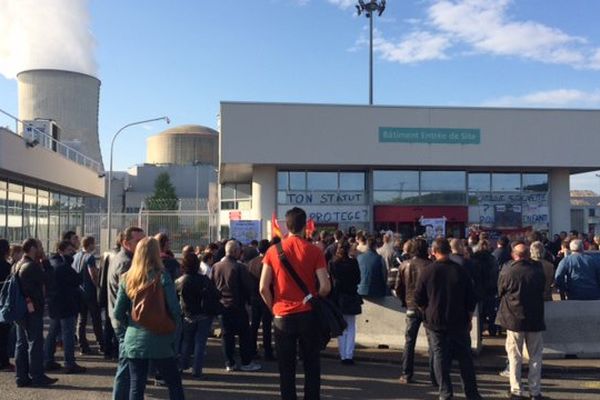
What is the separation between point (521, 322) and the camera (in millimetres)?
6828

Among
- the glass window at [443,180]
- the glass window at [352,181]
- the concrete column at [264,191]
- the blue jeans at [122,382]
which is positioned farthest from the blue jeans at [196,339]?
the glass window at [443,180]

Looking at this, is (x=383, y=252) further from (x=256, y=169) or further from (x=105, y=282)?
(x=256, y=169)

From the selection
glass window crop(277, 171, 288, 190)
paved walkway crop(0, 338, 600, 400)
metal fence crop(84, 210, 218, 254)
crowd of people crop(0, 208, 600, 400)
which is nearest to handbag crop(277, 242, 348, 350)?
crowd of people crop(0, 208, 600, 400)

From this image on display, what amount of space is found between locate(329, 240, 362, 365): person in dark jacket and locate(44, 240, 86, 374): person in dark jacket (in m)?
3.58

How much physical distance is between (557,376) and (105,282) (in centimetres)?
627

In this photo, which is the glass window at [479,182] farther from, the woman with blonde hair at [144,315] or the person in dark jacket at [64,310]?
the woman with blonde hair at [144,315]

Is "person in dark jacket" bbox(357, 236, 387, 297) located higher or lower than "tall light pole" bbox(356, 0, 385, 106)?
lower

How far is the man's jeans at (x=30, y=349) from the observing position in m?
7.36

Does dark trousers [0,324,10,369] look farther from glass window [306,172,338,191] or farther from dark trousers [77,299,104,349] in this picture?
glass window [306,172,338,191]

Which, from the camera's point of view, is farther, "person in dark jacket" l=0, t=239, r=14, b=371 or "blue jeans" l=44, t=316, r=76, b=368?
"person in dark jacket" l=0, t=239, r=14, b=371

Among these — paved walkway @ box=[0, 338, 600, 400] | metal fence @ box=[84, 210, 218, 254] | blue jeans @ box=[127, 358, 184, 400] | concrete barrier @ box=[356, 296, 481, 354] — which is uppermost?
metal fence @ box=[84, 210, 218, 254]

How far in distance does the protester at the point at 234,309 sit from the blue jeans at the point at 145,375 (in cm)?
311

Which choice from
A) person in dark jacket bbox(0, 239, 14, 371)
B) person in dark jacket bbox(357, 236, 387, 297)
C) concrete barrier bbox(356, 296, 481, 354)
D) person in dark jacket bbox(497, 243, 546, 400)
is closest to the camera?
person in dark jacket bbox(497, 243, 546, 400)

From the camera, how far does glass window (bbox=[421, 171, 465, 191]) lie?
2786 centimetres
